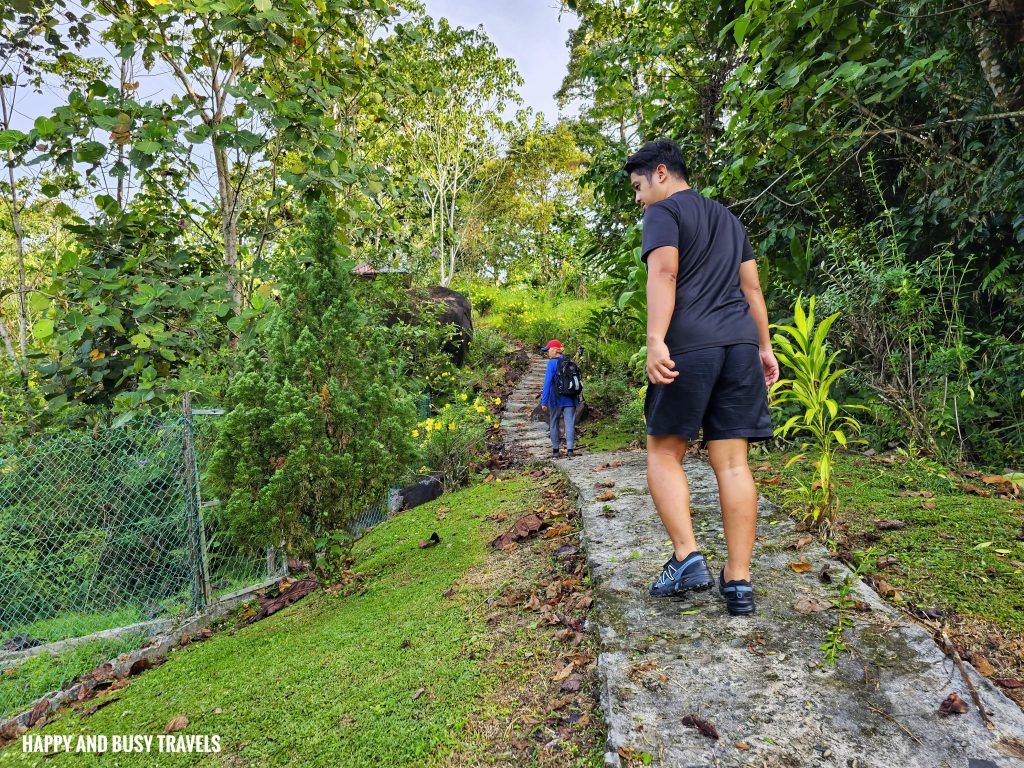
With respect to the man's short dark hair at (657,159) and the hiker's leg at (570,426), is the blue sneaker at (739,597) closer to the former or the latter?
the man's short dark hair at (657,159)

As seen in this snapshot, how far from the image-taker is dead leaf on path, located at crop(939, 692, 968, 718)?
1.60 metres

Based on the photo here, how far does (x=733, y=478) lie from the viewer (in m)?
2.23

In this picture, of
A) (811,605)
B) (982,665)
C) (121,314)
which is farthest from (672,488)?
(121,314)

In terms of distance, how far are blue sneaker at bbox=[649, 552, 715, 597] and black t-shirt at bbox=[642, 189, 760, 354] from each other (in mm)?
901

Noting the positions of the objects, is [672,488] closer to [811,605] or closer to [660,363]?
[660,363]

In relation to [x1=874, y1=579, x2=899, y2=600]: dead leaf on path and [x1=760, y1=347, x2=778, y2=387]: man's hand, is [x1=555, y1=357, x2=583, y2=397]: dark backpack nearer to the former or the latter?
[x1=760, y1=347, x2=778, y2=387]: man's hand

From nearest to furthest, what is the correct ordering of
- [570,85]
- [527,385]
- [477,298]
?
[527,385], [570,85], [477,298]

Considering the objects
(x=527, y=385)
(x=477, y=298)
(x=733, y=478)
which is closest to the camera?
(x=733, y=478)

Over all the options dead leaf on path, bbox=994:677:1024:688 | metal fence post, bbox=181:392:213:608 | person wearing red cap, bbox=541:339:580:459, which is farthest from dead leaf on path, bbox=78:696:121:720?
person wearing red cap, bbox=541:339:580:459

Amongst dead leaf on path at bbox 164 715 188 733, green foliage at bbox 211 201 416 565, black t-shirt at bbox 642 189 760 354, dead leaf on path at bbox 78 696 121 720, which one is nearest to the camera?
black t-shirt at bbox 642 189 760 354

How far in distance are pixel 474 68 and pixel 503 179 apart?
6909 mm

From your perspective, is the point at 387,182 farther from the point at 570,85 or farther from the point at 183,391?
the point at 570,85

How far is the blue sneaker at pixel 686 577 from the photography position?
7.54 feet

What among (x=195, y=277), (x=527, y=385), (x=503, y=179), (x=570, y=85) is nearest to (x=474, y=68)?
(x=570, y=85)
